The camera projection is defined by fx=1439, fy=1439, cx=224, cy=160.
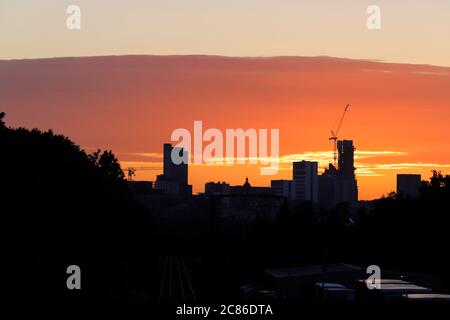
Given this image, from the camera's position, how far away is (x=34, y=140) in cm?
13800

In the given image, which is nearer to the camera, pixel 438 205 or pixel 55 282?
pixel 55 282

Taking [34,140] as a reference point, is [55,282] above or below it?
below

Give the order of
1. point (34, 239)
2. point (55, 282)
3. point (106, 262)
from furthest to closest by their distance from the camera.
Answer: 1. point (106, 262)
2. point (34, 239)
3. point (55, 282)

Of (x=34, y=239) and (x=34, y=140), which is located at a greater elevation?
(x=34, y=140)

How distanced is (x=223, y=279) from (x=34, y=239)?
1996cm

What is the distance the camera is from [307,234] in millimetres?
161625
